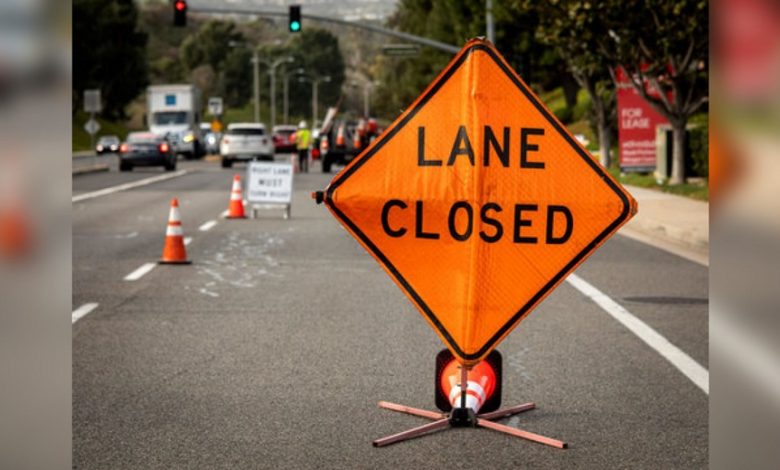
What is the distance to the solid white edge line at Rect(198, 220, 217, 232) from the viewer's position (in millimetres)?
21719

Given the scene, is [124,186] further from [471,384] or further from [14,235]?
[14,235]

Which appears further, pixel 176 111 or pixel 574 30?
pixel 176 111

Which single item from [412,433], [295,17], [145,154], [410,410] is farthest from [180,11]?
[412,433]

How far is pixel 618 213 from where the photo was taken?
6.05 metres

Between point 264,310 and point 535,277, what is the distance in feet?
18.5

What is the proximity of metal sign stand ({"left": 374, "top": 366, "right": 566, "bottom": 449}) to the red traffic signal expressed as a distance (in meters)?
0.04

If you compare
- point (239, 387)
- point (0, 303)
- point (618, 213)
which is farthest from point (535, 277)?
point (0, 303)

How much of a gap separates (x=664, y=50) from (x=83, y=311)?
72.7 ft

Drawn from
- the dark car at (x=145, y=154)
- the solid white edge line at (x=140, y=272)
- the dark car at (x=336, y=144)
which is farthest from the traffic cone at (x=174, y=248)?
the dark car at (x=145, y=154)

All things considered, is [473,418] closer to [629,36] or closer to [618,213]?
[618,213]

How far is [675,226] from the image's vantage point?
2028 centimetres

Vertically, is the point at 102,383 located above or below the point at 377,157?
below

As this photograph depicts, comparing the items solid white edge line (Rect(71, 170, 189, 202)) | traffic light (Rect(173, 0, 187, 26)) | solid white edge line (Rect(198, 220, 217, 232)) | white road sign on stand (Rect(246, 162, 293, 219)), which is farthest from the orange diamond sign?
traffic light (Rect(173, 0, 187, 26))

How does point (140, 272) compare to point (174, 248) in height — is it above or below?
below
